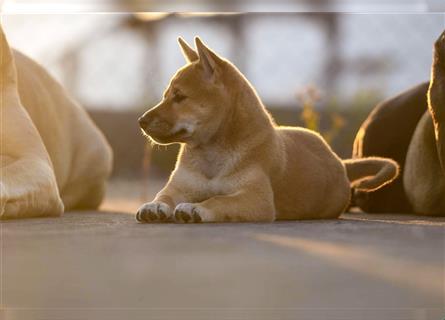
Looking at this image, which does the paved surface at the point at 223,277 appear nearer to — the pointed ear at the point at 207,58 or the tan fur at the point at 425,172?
the pointed ear at the point at 207,58

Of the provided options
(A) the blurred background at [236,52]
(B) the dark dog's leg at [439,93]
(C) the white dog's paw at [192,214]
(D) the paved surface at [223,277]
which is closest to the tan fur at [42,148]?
(A) the blurred background at [236,52]

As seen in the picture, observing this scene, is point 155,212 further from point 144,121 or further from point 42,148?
point 42,148

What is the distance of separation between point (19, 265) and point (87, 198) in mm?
1001

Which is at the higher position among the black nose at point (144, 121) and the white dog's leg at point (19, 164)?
the black nose at point (144, 121)

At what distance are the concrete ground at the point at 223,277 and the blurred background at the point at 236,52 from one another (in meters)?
0.39

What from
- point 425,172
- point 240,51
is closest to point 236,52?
point 240,51

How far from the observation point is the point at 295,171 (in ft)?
4.91

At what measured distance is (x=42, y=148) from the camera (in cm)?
166

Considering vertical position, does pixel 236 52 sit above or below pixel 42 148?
above

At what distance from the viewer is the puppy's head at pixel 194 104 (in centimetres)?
137

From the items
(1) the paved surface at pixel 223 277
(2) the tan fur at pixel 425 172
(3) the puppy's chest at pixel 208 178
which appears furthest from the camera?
(2) the tan fur at pixel 425 172

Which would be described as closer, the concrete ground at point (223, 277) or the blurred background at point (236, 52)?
the concrete ground at point (223, 277)

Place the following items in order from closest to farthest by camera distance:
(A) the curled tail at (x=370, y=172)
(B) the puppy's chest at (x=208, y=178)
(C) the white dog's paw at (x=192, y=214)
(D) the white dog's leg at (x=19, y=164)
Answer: (C) the white dog's paw at (x=192, y=214) → (B) the puppy's chest at (x=208, y=178) → (D) the white dog's leg at (x=19, y=164) → (A) the curled tail at (x=370, y=172)

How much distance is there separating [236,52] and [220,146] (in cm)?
16
